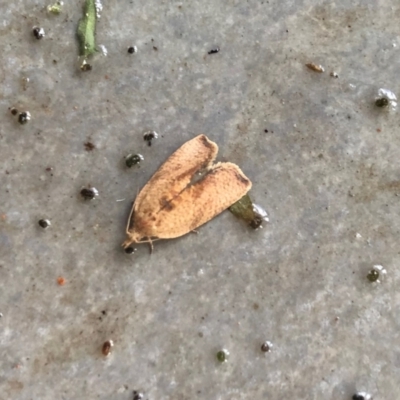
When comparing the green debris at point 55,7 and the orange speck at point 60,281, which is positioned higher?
the green debris at point 55,7

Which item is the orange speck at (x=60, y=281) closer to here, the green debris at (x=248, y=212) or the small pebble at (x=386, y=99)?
the green debris at (x=248, y=212)

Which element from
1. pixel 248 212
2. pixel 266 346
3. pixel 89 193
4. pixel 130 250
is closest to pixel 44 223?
pixel 89 193

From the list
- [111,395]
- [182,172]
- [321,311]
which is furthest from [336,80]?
[111,395]

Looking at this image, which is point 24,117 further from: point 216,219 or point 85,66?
point 216,219

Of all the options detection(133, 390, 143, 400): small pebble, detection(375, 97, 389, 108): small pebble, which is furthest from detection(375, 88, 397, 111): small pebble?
detection(133, 390, 143, 400): small pebble

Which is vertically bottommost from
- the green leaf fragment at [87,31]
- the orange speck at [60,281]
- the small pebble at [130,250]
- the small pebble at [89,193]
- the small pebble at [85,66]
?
the orange speck at [60,281]

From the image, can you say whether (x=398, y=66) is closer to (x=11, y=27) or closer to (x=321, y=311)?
(x=321, y=311)

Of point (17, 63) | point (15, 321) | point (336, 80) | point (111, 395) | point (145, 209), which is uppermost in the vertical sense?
point (17, 63)

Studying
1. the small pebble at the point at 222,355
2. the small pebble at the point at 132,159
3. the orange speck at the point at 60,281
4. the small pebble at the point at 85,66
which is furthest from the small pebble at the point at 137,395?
the small pebble at the point at 85,66
